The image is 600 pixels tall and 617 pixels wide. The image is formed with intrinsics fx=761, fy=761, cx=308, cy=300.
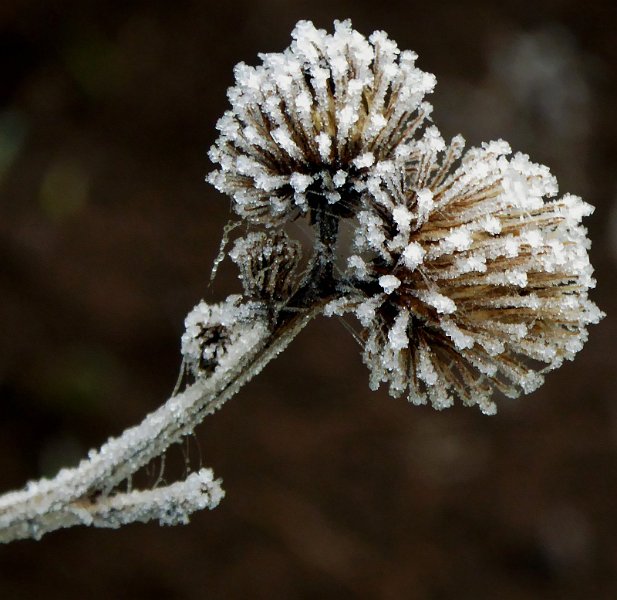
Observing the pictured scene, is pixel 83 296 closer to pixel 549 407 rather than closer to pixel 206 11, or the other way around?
pixel 206 11

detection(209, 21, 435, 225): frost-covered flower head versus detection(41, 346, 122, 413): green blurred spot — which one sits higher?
detection(41, 346, 122, 413): green blurred spot

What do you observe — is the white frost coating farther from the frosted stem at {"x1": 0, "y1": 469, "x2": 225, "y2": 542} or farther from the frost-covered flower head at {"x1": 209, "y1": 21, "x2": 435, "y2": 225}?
the frosted stem at {"x1": 0, "y1": 469, "x2": 225, "y2": 542}

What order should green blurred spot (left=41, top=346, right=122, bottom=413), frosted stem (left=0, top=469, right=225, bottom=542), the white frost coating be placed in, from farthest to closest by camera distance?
green blurred spot (left=41, top=346, right=122, bottom=413)
frosted stem (left=0, top=469, right=225, bottom=542)
the white frost coating

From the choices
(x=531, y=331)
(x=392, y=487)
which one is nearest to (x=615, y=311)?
(x=392, y=487)

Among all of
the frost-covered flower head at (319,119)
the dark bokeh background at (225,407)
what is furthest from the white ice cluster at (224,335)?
the dark bokeh background at (225,407)

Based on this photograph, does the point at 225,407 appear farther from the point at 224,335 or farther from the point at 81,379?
the point at 224,335

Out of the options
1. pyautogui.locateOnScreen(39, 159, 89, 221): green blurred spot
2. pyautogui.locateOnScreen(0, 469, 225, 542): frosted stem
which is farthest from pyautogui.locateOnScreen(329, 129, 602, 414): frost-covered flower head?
pyautogui.locateOnScreen(39, 159, 89, 221): green blurred spot
